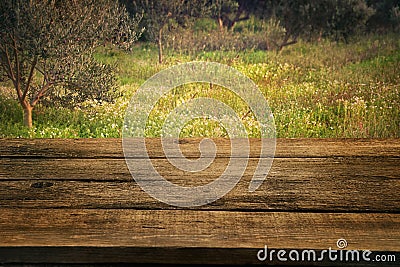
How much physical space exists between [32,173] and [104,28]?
194 cm

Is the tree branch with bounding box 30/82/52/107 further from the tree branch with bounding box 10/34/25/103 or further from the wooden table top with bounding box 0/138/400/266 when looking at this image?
the wooden table top with bounding box 0/138/400/266

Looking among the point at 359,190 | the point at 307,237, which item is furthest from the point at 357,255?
the point at 359,190

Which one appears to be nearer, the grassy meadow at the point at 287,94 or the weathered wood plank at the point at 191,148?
the weathered wood plank at the point at 191,148

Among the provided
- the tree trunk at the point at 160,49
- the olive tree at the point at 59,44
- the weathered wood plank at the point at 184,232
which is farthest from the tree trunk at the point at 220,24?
the weathered wood plank at the point at 184,232

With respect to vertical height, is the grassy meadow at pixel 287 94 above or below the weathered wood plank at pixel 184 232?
above

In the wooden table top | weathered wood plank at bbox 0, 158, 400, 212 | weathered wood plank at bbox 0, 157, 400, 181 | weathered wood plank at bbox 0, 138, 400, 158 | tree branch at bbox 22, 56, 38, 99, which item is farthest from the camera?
tree branch at bbox 22, 56, 38, 99

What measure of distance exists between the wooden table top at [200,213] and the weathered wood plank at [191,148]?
1cm

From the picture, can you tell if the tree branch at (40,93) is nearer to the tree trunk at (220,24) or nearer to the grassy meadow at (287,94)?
the grassy meadow at (287,94)

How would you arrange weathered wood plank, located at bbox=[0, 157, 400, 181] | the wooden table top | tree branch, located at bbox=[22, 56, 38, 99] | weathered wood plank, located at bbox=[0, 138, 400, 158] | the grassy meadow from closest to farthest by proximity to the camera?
the wooden table top
weathered wood plank, located at bbox=[0, 157, 400, 181]
weathered wood plank, located at bbox=[0, 138, 400, 158]
tree branch, located at bbox=[22, 56, 38, 99]
the grassy meadow

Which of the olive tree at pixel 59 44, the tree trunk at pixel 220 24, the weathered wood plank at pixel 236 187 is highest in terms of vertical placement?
the tree trunk at pixel 220 24

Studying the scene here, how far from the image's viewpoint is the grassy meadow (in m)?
3.33

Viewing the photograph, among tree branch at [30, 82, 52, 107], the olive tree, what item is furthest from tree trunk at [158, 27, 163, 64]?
tree branch at [30, 82, 52, 107]

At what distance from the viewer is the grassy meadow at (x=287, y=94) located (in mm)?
3334

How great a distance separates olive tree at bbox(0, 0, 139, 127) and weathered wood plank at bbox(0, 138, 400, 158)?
1419mm
